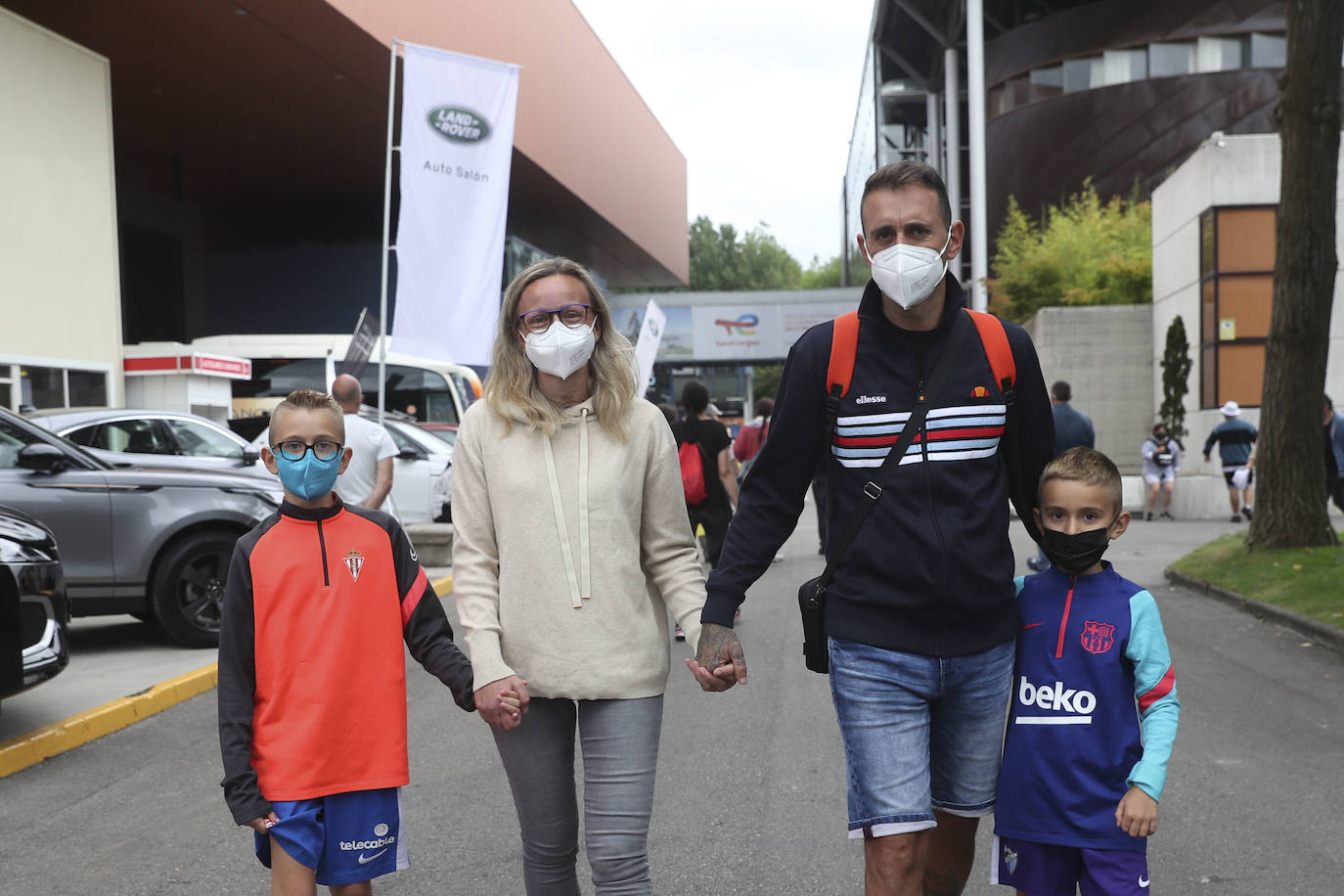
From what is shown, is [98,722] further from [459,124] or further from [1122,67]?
[1122,67]

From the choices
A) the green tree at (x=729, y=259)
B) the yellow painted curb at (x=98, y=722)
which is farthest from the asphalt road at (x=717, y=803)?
the green tree at (x=729, y=259)

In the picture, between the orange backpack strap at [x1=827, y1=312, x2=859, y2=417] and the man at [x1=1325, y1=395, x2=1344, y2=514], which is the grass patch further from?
the orange backpack strap at [x1=827, y1=312, x2=859, y2=417]

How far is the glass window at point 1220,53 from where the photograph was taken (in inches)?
1404

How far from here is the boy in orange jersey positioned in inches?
117

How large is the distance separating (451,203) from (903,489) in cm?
1044

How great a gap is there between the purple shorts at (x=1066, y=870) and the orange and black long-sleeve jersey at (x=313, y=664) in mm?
1383

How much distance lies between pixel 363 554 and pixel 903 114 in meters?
55.7

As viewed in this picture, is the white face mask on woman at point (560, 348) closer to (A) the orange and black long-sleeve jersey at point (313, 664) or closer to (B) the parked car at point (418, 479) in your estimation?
(A) the orange and black long-sleeve jersey at point (313, 664)

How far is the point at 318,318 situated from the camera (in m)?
40.7

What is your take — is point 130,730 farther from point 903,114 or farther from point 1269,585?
point 903,114

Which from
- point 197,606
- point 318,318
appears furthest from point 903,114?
point 197,606

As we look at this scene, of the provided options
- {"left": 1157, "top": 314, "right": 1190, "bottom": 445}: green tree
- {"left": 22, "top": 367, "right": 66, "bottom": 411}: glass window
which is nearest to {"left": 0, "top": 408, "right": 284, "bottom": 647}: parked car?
{"left": 22, "top": 367, "right": 66, "bottom": 411}: glass window

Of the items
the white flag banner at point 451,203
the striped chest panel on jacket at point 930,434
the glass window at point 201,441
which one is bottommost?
the glass window at point 201,441

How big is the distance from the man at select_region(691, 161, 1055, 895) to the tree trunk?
10141 millimetres
